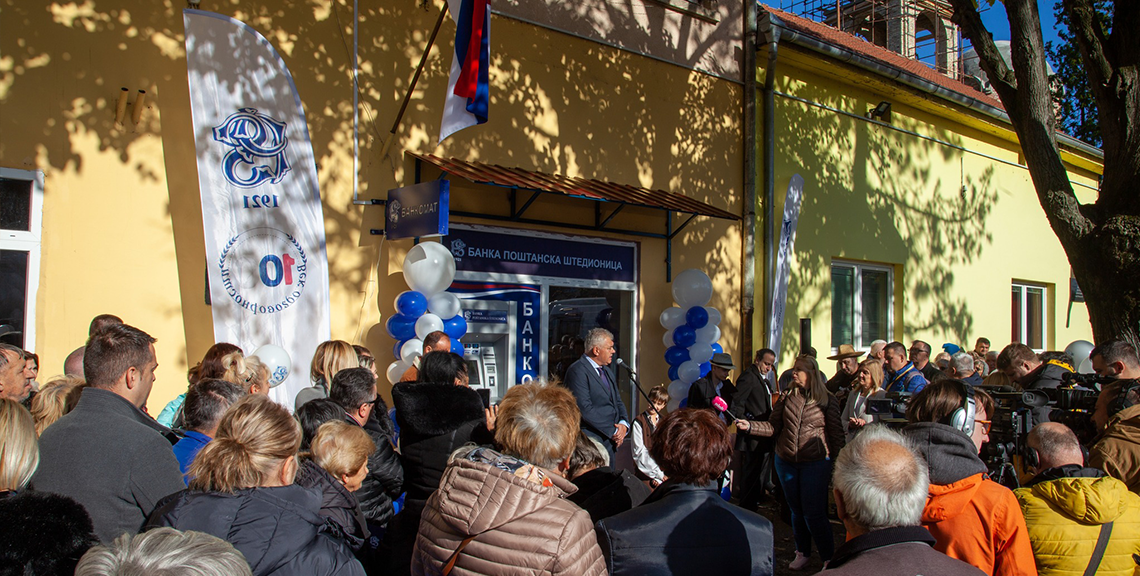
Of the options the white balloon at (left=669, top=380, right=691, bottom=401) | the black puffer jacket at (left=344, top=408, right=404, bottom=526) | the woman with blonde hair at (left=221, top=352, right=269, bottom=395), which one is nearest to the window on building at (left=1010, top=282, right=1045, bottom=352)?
the white balloon at (left=669, top=380, right=691, bottom=401)

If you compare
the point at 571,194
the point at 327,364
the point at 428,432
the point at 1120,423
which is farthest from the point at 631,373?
the point at 1120,423

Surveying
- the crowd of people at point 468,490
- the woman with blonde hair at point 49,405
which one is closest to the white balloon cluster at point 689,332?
the crowd of people at point 468,490

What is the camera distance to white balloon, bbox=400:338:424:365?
665 centimetres

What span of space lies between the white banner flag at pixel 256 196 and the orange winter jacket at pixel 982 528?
16.1 feet

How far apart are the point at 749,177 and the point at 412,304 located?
519 centimetres

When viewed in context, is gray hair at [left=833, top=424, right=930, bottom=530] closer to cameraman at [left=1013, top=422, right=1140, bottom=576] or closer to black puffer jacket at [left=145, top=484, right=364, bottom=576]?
cameraman at [left=1013, top=422, right=1140, bottom=576]

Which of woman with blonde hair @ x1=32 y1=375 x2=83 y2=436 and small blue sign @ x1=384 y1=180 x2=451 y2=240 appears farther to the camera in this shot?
small blue sign @ x1=384 y1=180 x2=451 y2=240

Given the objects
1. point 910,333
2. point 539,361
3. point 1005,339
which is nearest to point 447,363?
point 539,361

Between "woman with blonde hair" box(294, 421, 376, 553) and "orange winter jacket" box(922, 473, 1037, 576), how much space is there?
7.10ft

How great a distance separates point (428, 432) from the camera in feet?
13.3

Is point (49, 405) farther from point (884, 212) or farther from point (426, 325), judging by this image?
point (884, 212)

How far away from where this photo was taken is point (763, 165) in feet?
33.9

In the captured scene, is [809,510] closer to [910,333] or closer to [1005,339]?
[910,333]

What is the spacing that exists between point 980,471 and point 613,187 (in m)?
5.63
